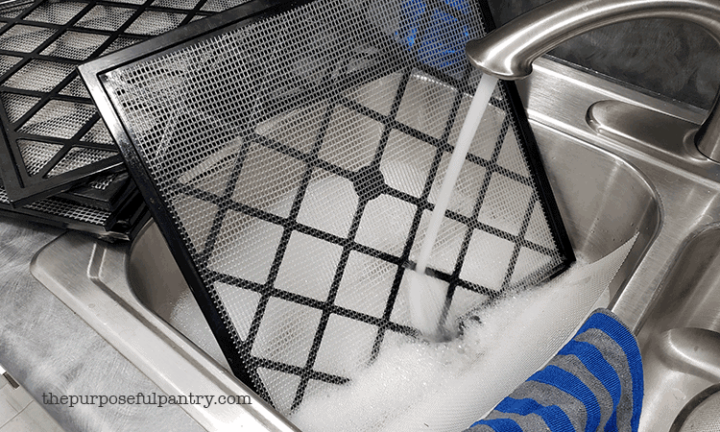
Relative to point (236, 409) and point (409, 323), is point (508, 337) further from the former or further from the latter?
point (236, 409)

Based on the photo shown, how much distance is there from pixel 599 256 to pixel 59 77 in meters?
0.74

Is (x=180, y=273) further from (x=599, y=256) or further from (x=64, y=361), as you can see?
(x=599, y=256)

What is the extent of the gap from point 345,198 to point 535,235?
0.29 meters

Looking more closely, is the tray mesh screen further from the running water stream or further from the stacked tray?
the stacked tray

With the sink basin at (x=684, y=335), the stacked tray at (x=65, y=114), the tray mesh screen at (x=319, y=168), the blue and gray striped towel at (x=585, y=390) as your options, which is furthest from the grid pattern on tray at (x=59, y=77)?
the sink basin at (x=684, y=335)

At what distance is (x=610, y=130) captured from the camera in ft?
2.49

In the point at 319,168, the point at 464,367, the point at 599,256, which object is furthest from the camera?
the point at 599,256

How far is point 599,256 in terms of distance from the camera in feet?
2.65

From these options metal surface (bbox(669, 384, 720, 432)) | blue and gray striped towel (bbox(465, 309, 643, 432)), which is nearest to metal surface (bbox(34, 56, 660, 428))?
blue and gray striped towel (bbox(465, 309, 643, 432))

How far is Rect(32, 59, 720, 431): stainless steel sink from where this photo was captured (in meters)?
0.51

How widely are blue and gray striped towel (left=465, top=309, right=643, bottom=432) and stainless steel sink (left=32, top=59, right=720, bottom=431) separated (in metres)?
0.07

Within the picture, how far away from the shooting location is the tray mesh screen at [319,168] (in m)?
0.51

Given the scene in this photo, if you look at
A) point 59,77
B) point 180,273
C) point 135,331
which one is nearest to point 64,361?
point 135,331

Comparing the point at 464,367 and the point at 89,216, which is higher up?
the point at 89,216
